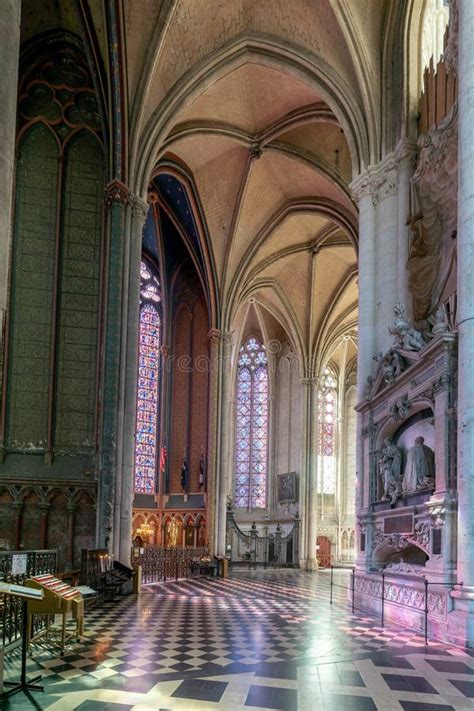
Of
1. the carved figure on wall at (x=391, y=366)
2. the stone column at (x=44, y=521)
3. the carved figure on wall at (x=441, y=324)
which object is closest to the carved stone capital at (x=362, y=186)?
the carved figure on wall at (x=391, y=366)

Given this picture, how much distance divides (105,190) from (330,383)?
91.4ft

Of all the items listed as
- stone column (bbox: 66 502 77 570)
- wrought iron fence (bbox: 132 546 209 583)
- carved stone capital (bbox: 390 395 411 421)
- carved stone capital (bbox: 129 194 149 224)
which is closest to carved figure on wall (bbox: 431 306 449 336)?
carved stone capital (bbox: 390 395 411 421)

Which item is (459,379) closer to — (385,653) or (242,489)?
(385,653)

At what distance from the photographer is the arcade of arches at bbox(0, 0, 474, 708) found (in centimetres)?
1176

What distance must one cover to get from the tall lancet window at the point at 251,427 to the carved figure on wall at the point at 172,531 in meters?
8.52

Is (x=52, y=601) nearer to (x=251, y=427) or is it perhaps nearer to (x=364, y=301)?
(x=364, y=301)

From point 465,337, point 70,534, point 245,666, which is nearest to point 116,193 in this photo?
point 70,534

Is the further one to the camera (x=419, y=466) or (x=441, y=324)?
(x=419, y=466)

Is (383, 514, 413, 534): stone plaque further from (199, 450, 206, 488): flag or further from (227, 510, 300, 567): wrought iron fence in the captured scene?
(227, 510, 300, 567): wrought iron fence

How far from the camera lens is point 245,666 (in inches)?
316

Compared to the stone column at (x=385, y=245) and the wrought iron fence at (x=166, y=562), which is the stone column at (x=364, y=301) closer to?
the stone column at (x=385, y=245)

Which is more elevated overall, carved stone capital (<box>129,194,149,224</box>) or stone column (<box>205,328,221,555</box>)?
carved stone capital (<box>129,194,149,224</box>)

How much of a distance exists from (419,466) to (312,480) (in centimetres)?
2353

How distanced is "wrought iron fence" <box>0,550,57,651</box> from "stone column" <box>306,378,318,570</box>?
77.0 feet
